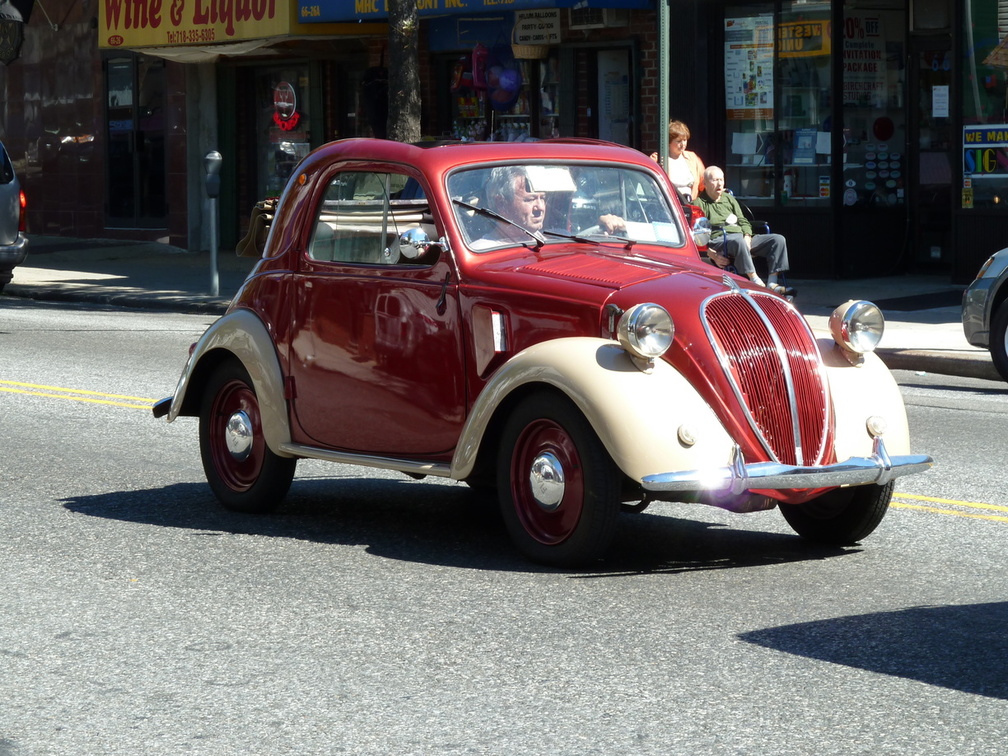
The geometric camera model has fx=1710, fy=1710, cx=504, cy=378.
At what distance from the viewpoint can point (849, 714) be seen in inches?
189

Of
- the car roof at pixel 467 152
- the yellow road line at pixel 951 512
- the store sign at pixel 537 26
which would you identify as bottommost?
the yellow road line at pixel 951 512

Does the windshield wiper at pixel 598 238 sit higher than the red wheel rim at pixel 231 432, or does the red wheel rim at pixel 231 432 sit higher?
the windshield wiper at pixel 598 238

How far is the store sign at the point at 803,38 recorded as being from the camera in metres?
19.8

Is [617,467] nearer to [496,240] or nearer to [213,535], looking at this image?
[496,240]

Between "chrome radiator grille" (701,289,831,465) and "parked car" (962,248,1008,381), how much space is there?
662cm

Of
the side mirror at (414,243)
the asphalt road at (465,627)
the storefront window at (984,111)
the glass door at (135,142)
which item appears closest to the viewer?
the asphalt road at (465,627)

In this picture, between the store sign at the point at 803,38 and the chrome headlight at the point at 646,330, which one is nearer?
the chrome headlight at the point at 646,330

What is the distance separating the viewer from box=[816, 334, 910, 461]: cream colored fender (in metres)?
6.59

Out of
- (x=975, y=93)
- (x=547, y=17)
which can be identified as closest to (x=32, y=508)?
(x=975, y=93)

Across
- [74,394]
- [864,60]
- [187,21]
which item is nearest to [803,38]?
[864,60]

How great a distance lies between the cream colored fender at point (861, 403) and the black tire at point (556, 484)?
0.93 meters

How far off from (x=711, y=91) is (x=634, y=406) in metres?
15.2

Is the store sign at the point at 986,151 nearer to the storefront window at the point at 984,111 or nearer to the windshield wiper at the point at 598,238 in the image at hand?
the storefront window at the point at 984,111

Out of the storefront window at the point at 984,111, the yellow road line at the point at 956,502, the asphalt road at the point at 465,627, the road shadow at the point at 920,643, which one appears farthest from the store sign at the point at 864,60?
the road shadow at the point at 920,643
